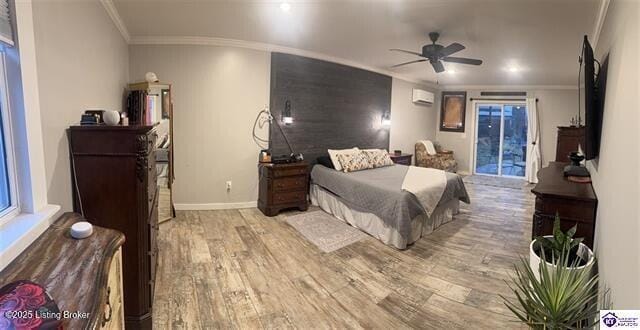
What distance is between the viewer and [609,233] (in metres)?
1.57

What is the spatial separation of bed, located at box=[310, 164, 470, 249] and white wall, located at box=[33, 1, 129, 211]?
2.75 m

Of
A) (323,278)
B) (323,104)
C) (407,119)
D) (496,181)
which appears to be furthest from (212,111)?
(496,181)

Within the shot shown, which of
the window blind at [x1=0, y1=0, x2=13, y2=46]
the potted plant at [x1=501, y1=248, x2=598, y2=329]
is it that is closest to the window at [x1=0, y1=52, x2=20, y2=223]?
the window blind at [x1=0, y1=0, x2=13, y2=46]

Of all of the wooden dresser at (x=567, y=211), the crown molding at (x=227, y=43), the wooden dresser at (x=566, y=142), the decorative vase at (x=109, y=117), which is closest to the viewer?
the decorative vase at (x=109, y=117)

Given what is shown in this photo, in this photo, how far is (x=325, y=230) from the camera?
3.83 metres

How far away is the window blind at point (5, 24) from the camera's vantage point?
3.92 feet

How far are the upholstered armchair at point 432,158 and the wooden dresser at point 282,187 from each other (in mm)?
3875

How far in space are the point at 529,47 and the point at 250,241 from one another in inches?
169

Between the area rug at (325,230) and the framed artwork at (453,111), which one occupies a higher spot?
the framed artwork at (453,111)

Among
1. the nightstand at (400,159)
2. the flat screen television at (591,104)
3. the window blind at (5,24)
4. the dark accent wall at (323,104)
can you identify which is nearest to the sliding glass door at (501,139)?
the nightstand at (400,159)

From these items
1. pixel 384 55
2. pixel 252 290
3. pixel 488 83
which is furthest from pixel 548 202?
pixel 488 83

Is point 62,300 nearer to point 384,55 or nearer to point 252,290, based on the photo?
point 252,290

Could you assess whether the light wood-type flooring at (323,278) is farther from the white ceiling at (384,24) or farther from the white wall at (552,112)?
the white wall at (552,112)

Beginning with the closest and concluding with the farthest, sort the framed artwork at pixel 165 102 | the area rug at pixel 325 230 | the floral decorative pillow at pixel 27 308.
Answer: the floral decorative pillow at pixel 27 308 < the area rug at pixel 325 230 < the framed artwork at pixel 165 102
